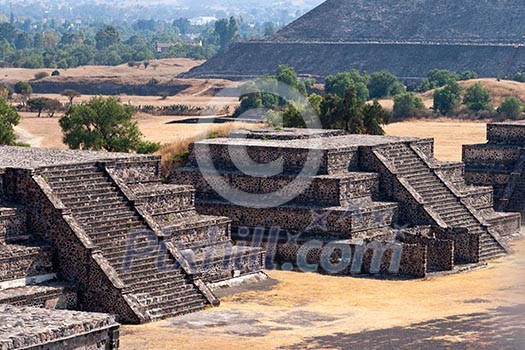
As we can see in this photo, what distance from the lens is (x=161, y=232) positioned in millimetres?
35031

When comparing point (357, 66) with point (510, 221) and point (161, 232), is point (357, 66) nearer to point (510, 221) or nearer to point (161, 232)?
point (510, 221)

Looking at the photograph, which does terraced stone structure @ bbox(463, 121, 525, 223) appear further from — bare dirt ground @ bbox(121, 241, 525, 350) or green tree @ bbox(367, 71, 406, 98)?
green tree @ bbox(367, 71, 406, 98)

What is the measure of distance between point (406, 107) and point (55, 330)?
7219 centimetres

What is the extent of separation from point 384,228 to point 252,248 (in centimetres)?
509

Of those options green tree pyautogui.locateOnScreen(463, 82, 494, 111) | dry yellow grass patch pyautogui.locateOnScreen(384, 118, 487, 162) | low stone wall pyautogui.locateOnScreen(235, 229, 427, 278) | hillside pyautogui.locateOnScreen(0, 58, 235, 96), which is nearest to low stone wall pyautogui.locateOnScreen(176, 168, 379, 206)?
low stone wall pyautogui.locateOnScreen(235, 229, 427, 278)

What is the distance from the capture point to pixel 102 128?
5741 cm

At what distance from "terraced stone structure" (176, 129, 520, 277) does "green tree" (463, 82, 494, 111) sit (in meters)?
52.3

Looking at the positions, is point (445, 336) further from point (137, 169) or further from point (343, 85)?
point (343, 85)

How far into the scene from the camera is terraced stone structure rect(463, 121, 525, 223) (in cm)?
4959

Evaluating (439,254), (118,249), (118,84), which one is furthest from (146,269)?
(118,84)

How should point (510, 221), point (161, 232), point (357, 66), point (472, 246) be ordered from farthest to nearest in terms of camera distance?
point (357, 66), point (510, 221), point (472, 246), point (161, 232)

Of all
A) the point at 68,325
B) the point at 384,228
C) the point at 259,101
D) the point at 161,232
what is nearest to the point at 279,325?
the point at 161,232

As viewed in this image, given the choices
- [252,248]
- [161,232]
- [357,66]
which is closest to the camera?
[161,232]

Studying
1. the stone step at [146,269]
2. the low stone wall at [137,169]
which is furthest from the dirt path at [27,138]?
the stone step at [146,269]
